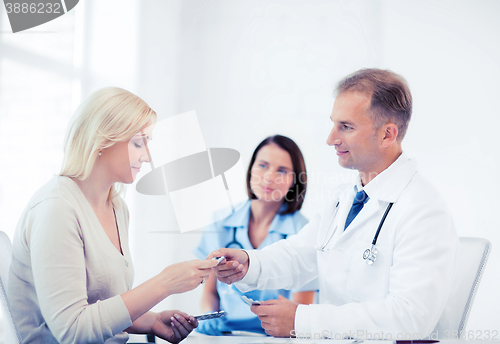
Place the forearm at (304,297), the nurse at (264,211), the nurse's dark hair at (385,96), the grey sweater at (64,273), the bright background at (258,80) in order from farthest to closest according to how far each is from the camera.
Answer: the nurse at (264,211)
the forearm at (304,297)
the bright background at (258,80)
the nurse's dark hair at (385,96)
the grey sweater at (64,273)

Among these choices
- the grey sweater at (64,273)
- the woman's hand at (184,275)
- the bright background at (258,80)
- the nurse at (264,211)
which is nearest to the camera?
the grey sweater at (64,273)

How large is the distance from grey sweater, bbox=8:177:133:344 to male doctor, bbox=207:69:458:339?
0.39 meters

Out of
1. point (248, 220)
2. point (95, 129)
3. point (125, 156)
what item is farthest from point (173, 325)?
point (248, 220)

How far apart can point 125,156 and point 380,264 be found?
2.84ft

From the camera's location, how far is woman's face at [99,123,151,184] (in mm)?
1155

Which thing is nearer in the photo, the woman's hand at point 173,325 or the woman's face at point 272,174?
the woman's hand at point 173,325

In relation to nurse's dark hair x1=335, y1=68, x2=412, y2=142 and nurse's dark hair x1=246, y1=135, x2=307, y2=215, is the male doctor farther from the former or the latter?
nurse's dark hair x1=246, y1=135, x2=307, y2=215

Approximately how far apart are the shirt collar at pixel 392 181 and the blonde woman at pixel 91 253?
1.92 ft

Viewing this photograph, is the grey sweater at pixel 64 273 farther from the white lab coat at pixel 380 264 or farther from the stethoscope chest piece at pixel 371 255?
the stethoscope chest piece at pixel 371 255

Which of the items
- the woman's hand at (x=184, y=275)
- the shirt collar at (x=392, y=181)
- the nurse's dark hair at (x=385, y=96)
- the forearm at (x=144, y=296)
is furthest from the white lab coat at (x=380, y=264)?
the forearm at (x=144, y=296)

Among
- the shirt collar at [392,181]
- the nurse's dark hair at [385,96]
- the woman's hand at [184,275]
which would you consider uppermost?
the nurse's dark hair at [385,96]

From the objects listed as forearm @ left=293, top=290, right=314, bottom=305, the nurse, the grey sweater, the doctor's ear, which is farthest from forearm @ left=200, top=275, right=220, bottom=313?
the doctor's ear

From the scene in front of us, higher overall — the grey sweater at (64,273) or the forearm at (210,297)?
the grey sweater at (64,273)

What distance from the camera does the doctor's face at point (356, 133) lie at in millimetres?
1281
